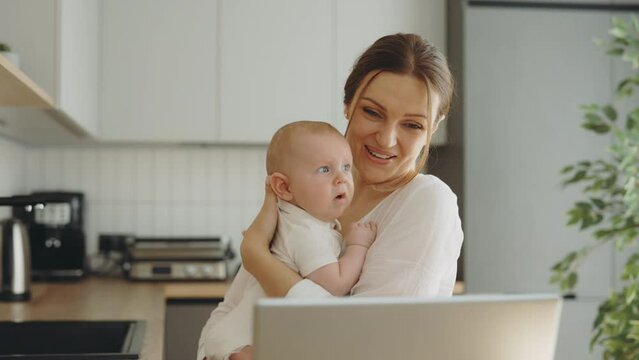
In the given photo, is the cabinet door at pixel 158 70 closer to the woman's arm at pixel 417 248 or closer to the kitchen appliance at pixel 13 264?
the kitchen appliance at pixel 13 264

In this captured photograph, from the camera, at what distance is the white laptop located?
752 mm

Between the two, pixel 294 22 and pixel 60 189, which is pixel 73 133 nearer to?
pixel 60 189

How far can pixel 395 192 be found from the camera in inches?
50.9

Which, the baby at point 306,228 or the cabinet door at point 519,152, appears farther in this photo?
the cabinet door at point 519,152

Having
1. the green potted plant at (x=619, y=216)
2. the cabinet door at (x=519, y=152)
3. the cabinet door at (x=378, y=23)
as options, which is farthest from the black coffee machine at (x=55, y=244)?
the green potted plant at (x=619, y=216)

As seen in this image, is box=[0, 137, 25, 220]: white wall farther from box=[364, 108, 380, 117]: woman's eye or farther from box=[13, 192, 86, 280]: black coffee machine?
box=[364, 108, 380, 117]: woman's eye

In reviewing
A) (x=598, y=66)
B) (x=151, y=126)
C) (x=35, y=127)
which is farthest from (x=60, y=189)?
(x=598, y=66)

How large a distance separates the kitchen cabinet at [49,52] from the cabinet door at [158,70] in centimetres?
60

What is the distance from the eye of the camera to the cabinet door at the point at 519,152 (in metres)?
3.16

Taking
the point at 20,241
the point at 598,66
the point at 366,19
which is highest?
the point at 366,19

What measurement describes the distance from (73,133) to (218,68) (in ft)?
2.13

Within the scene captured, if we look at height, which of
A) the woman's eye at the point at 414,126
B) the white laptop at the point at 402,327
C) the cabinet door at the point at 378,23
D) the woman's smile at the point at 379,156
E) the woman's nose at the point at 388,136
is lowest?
the white laptop at the point at 402,327

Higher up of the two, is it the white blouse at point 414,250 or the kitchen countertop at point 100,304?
the white blouse at point 414,250

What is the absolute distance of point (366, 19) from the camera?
340 centimetres
